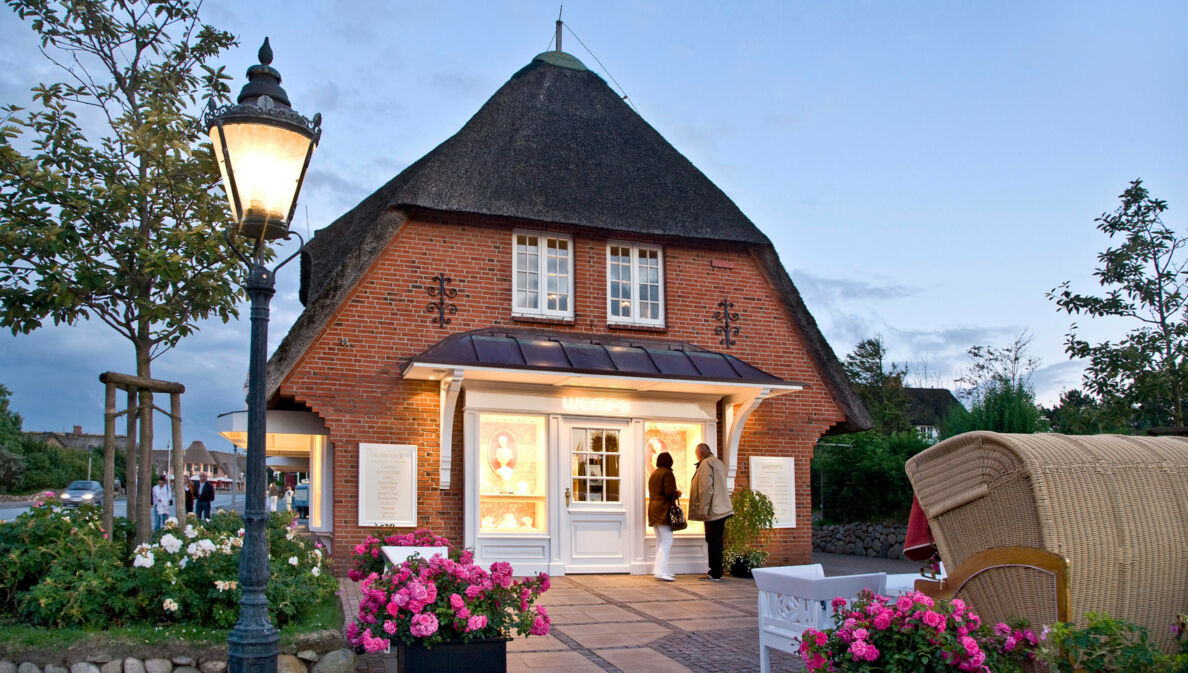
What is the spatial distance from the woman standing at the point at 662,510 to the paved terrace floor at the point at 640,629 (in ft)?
0.77

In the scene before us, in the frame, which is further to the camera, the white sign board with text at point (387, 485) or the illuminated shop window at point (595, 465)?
the illuminated shop window at point (595, 465)

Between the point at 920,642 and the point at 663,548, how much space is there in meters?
7.62

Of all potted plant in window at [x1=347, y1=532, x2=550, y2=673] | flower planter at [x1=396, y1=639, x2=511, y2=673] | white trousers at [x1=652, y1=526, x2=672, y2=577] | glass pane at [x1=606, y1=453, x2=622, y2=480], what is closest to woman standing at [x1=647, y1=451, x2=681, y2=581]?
→ white trousers at [x1=652, y1=526, x2=672, y2=577]

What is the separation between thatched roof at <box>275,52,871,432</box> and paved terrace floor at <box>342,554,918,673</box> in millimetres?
3990

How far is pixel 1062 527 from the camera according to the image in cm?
430

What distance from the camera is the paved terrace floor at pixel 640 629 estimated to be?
269 inches

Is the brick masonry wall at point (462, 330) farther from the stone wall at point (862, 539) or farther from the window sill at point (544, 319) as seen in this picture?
the stone wall at point (862, 539)

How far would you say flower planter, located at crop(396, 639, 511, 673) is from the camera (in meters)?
5.36

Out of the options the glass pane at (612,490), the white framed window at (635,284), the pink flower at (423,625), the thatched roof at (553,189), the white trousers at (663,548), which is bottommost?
the white trousers at (663,548)

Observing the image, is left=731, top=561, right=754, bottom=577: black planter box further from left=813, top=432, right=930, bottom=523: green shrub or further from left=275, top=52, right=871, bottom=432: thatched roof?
left=813, top=432, right=930, bottom=523: green shrub

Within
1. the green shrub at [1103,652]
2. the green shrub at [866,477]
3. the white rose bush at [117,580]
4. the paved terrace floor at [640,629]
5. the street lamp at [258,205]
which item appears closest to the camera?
the green shrub at [1103,652]

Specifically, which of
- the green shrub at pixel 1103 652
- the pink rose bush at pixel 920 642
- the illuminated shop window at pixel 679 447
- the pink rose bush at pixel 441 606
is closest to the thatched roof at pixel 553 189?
the illuminated shop window at pixel 679 447

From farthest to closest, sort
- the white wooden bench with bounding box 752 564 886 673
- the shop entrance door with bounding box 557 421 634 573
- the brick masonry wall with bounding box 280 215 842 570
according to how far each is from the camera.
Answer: the shop entrance door with bounding box 557 421 634 573, the brick masonry wall with bounding box 280 215 842 570, the white wooden bench with bounding box 752 564 886 673

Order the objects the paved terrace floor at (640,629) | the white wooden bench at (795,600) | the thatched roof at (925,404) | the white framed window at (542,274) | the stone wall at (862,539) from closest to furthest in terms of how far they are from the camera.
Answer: the white wooden bench at (795,600)
the paved terrace floor at (640,629)
the white framed window at (542,274)
the stone wall at (862,539)
the thatched roof at (925,404)
